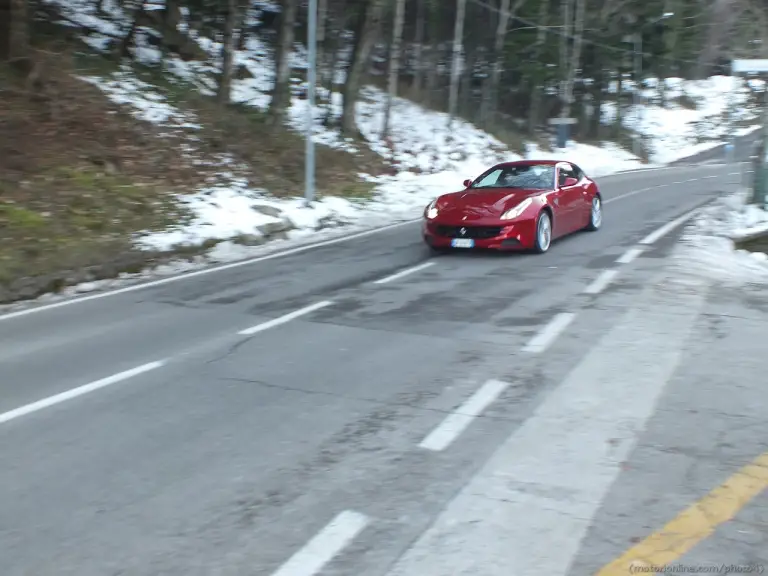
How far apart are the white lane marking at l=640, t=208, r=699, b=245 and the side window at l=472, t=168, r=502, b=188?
258 cm

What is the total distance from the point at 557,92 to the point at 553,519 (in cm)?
4482

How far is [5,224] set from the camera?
42.7ft

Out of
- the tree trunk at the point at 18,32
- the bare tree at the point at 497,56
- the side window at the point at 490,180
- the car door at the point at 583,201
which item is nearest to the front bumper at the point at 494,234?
the side window at the point at 490,180

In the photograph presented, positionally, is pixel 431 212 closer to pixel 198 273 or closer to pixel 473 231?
pixel 473 231

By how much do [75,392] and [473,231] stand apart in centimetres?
746

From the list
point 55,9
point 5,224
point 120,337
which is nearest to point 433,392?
point 120,337

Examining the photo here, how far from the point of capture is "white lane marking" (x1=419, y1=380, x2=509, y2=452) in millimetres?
5203

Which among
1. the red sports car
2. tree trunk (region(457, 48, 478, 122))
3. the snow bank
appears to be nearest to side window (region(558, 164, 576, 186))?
the red sports car

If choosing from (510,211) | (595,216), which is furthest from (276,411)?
(595,216)

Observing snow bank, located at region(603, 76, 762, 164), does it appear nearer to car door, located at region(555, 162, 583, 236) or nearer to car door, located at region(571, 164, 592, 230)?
car door, located at region(571, 164, 592, 230)

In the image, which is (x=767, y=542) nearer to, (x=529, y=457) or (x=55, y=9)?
(x=529, y=457)

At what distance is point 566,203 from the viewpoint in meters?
14.1

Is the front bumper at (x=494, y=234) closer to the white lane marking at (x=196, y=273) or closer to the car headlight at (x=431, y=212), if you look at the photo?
the car headlight at (x=431, y=212)

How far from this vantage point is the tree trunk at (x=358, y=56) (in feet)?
84.1
